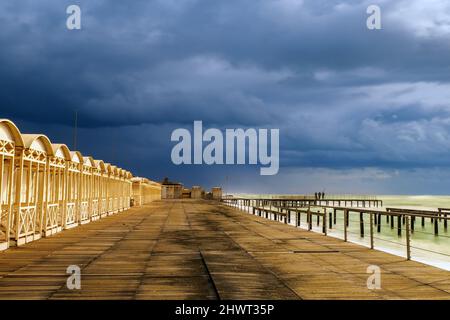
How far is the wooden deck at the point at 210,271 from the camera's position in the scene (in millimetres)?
6723

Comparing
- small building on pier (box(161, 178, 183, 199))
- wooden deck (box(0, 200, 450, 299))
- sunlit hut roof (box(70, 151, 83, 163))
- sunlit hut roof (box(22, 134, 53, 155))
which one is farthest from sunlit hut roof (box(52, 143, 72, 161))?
small building on pier (box(161, 178, 183, 199))

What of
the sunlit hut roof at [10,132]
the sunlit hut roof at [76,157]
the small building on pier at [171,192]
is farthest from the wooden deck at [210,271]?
the small building on pier at [171,192]

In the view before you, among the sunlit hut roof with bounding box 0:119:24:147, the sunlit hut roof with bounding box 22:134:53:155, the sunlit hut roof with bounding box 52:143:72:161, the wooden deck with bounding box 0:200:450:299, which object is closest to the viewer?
the wooden deck with bounding box 0:200:450:299

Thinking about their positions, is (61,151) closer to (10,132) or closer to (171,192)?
(10,132)

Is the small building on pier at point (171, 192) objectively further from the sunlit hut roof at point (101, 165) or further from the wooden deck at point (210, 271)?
the wooden deck at point (210, 271)

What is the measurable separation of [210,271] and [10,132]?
318 inches

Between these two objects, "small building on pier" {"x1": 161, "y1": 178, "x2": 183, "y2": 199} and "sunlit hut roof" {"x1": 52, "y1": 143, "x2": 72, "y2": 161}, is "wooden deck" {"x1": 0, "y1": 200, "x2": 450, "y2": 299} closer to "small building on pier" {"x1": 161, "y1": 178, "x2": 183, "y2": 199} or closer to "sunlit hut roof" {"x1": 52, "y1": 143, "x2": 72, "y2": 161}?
"sunlit hut roof" {"x1": 52, "y1": 143, "x2": 72, "y2": 161}

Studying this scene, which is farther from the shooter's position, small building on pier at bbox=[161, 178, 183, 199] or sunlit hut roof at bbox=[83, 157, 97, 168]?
small building on pier at bbox=[161, 178, 183, 199]

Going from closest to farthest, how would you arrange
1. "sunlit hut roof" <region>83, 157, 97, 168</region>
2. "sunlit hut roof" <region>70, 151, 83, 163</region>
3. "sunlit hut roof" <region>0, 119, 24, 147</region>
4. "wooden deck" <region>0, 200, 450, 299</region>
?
"wooden deck" <region>0, 200, 450, 299</region>
"sunlit hut roof" <region>0, 119, 24, 147</region>
"sunlit hut roof" <region>70, 151, 83, 163</region>
"sunlit hut roof" <region>83, 157, 97, 168</region>

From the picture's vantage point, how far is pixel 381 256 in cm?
1101

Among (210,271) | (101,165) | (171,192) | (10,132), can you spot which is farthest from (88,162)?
(171,192)

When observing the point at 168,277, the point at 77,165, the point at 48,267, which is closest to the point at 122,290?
the point at 168,277

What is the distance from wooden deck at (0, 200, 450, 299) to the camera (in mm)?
6723

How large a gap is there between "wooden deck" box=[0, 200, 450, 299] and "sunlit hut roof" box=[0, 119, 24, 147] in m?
3.30
